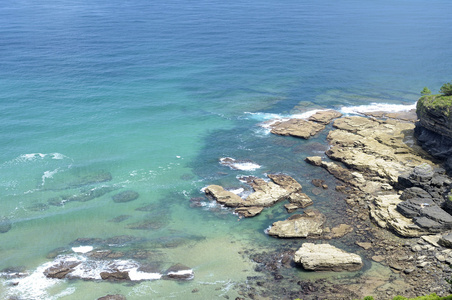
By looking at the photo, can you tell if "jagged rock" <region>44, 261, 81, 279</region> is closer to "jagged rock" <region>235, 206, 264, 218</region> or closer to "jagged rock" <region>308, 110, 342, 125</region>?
"jagged rock" <region>235, 206, 264, 218</region>

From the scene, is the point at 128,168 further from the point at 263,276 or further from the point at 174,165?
the point at 263,276

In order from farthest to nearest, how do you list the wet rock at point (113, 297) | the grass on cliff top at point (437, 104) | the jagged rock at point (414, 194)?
the grass on cliff top at point (437, 104) < the jagged rock at point (414, 194) < the wet rock at point (113, 297)

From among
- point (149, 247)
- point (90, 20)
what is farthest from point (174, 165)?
point (90, 20)

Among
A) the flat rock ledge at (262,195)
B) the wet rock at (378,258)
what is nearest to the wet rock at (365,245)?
the wet rock at (378,258)

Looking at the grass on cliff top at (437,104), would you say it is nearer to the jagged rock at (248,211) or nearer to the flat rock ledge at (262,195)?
the flat rock ledge at (262,195)

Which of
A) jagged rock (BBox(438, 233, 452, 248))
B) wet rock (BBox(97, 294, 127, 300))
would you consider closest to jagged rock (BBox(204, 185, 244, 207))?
wet rock (BBox(97, 294, 127, 300))

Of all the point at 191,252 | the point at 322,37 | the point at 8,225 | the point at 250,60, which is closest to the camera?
the point at 191,252
